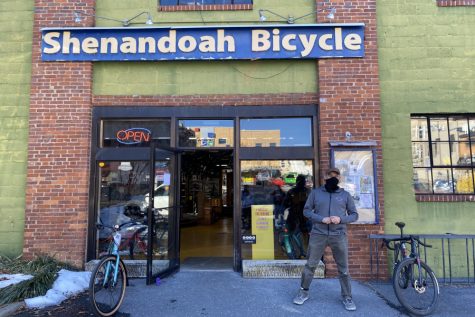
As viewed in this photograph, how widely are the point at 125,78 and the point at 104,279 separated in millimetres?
3883

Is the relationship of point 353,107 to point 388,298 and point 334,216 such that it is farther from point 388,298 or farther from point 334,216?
point 388,298

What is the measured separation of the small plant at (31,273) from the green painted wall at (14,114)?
0.46 m

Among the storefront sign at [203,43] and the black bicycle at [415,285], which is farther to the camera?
the storefront sign at [203,43]

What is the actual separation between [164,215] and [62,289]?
197cm

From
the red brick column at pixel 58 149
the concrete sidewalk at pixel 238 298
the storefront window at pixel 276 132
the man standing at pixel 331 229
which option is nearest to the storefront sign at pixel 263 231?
the concrete sidewalk at pixel 238 298

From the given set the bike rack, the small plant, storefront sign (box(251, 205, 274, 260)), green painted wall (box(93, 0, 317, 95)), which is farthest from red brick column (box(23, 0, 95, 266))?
the bike rack

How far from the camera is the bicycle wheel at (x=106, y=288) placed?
4.48m

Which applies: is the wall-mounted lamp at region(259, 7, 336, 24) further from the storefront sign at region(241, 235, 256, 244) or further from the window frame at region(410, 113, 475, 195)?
the storefront sign at region(241, 235, 256, 244)

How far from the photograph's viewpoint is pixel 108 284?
15.6 ft

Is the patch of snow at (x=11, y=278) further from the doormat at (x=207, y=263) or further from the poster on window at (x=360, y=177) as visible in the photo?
the poster on window at (x=360, y=177)

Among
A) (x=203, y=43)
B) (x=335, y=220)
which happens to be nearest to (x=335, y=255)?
(x=335, y=220)

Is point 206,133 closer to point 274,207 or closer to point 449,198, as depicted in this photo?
point 274,207

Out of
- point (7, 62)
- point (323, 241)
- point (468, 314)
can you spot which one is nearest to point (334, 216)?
point (323, 241)

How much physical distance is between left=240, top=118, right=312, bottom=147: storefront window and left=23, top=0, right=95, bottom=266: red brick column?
2999 millimetres
